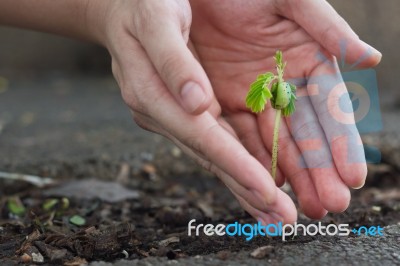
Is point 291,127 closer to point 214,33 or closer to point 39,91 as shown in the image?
point 214,33

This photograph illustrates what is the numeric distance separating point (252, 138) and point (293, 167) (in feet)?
0.65

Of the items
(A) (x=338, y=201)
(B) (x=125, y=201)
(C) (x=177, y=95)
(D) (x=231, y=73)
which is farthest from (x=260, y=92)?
(B) (x=125, y=201)

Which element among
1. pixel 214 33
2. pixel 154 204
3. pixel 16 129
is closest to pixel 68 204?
pixel 154 204

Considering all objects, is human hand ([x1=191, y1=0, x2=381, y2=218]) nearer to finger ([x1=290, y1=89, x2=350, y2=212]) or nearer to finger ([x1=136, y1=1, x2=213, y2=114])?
finger ([x1=290, y1=89, x2=350, y2=212])

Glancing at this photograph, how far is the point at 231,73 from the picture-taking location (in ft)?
7.16

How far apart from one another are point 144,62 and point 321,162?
1.96 ft

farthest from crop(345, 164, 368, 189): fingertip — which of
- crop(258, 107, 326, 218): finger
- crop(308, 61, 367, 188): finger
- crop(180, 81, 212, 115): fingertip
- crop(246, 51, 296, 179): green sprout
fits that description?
crop(180, 81, 212, 115): fingertip

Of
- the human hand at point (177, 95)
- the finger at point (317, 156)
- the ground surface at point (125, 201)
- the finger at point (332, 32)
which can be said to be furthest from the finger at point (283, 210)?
the finger at point (332, 32)

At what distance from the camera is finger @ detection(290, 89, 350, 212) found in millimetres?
1707

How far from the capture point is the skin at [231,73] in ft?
4.88

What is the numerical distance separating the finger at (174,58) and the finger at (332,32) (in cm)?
42

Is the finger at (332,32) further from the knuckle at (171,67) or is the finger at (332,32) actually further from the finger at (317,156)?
the knuckle at (171,67)

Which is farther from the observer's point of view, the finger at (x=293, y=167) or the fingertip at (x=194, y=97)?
the finger at (x=293, y=167)

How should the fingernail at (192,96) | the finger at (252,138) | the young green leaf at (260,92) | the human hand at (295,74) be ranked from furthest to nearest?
1. the finger at (252,138)
2. the human hand at (295,74)
3. the young green leaf at (260,92)
4. the fingernail at (192,96)
